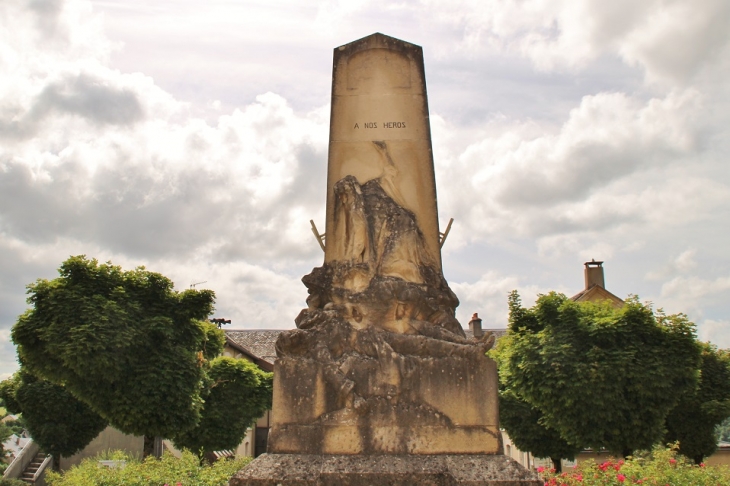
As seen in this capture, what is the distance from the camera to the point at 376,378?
7379 mm

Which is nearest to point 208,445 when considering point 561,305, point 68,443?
point 68,443

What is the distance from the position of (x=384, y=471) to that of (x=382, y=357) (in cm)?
110

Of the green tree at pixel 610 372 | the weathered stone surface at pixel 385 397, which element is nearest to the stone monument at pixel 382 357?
the weathered stone surface at pixel 385 397

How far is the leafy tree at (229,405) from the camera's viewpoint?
98.1ft

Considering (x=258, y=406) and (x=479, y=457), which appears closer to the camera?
(x=479, y=457)

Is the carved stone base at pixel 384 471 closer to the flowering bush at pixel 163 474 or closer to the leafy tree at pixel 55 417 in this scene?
the flowering bush at pixel 163 474

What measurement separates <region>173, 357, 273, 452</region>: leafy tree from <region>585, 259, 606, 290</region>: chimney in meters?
17.1

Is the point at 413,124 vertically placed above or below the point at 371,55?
below

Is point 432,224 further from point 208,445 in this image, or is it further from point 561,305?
point 208,445

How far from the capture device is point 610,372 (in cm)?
1928

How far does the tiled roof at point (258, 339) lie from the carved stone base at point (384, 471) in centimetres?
4261

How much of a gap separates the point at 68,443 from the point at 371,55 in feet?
89.9

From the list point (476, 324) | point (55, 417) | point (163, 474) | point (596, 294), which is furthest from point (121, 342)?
point (476, 324)

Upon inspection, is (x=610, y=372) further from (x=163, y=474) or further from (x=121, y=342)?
(x=121, y=342)
